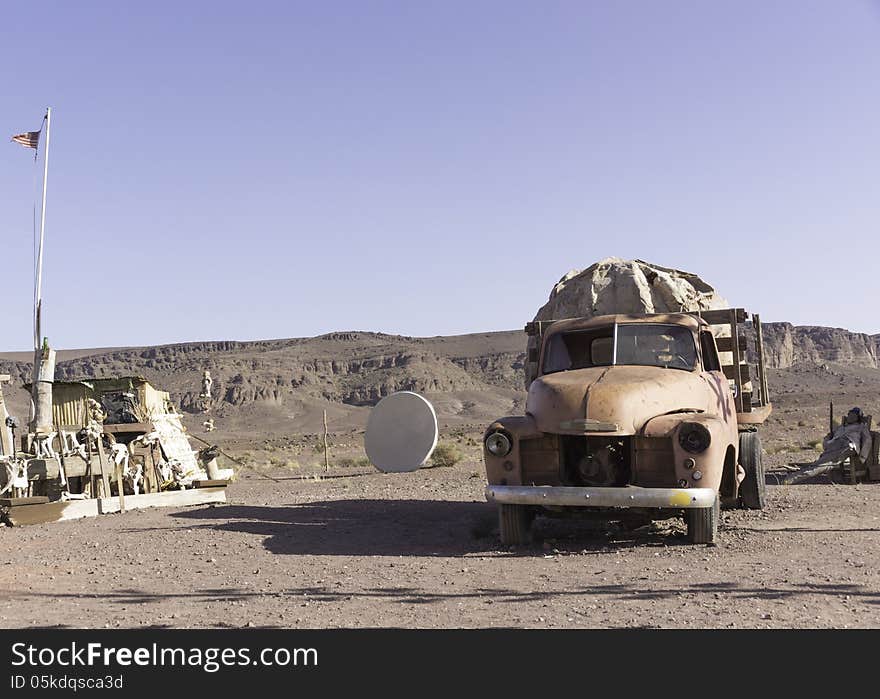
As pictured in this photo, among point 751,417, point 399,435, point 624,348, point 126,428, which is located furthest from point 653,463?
point 399,435

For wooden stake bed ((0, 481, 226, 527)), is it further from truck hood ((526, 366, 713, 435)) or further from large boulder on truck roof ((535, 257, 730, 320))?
truck hood ((526, 366, 713, 435))

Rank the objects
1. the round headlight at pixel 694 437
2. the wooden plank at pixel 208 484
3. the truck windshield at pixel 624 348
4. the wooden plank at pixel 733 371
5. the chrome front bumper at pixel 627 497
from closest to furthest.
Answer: the chrome front bumper at pixel 627 497 < the round headlight at pixel 694 437 < the truck windshield at pixel 624 348 < the wooden plank at pixel 733 371 < the wooden plank at pixel 208 484

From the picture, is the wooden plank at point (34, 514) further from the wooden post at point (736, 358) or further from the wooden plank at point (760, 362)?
the wooden plank at point (760, 362)

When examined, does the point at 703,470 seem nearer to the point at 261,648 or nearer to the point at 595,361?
the point at 595,361

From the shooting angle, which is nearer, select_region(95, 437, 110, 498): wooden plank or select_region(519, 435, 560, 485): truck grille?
select_region(519, 435, 560, 485): truck grille

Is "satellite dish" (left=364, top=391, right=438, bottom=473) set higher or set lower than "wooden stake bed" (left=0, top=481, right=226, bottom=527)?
higher

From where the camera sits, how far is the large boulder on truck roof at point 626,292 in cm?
1307

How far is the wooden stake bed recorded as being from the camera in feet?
44.3

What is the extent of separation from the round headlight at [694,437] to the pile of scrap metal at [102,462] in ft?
29.9

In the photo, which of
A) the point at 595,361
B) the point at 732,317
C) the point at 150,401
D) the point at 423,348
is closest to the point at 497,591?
the point at 595,361

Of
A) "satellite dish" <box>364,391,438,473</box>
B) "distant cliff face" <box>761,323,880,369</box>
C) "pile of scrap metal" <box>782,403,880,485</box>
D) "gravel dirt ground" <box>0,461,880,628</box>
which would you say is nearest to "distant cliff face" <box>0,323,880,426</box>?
"distant cliff face" <box>761,323,880,369</box>

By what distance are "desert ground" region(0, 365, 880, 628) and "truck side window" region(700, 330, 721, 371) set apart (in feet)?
6.21

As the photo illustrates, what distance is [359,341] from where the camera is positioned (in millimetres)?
121188

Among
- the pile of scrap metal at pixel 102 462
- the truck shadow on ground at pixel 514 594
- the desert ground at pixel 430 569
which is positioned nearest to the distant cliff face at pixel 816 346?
the pile of scrap metal at pixel 102 462
